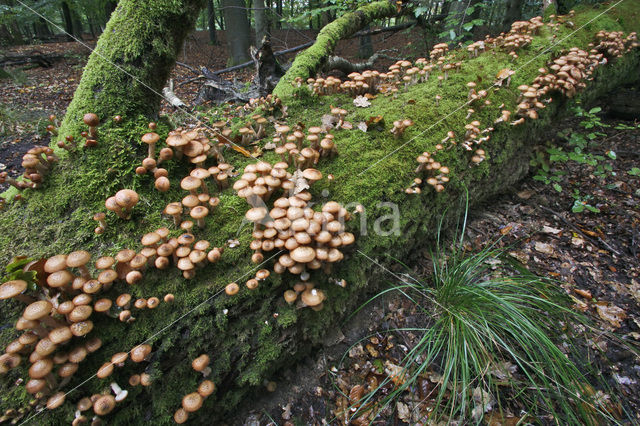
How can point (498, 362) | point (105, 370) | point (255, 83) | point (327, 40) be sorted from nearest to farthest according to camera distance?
point (105, 370), point (498, 362), point (327, 40), point (255, 83)

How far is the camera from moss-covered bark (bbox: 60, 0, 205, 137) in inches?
115

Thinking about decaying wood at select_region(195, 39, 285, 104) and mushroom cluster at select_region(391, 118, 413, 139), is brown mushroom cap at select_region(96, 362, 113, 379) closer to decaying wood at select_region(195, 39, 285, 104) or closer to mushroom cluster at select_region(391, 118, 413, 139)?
mushroom cluster at select_region(391, 118, 413, 139)

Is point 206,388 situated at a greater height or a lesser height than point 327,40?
lesser

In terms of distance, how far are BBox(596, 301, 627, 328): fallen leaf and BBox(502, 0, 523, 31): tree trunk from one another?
9367mm

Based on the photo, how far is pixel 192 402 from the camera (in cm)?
208

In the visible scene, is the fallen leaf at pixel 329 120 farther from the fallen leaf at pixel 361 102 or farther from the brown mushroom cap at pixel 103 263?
the brown mushroom cap at pixel 103 263

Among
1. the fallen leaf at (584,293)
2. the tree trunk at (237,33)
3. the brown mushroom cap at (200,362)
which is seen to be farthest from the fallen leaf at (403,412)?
the tree trunk at (237,33)

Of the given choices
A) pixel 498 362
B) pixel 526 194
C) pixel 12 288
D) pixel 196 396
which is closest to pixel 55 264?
pixel 12 288

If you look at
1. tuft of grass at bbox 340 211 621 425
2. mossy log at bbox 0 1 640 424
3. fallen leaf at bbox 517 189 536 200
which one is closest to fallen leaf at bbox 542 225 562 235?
fallen leaf at bbox 517 189 536 200

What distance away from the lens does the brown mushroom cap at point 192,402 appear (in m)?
2.06

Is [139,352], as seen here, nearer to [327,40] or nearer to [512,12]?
[327,40]

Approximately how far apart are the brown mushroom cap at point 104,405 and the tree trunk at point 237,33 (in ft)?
49.8

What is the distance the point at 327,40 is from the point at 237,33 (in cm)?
1021

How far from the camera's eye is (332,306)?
2740 millimetres
